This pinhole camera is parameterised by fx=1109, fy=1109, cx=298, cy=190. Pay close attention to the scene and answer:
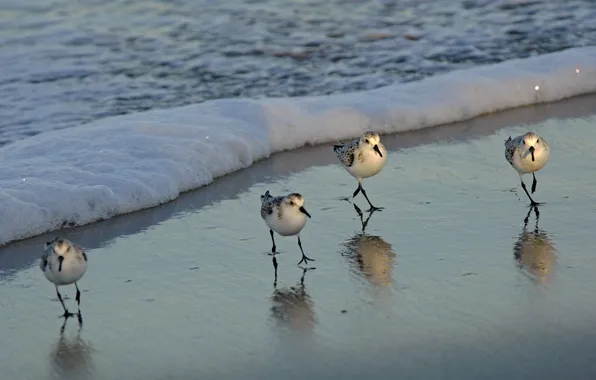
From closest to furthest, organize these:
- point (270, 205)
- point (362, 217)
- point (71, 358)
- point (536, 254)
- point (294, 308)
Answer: point (71, 358) < point (294, 308) < point (536, 254) < point (270, 205) < point (362, 217)

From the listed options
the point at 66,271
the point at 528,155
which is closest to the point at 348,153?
the point at 528,155

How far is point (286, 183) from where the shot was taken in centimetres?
907

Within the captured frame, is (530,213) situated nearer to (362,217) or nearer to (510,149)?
(510,149)

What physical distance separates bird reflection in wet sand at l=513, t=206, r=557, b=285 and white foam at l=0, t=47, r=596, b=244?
2.94 m

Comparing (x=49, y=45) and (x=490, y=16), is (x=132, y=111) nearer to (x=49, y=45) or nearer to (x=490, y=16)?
(x=49, y=45)

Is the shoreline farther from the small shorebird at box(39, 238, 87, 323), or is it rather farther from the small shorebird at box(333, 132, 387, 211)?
the small shorebird at box(39, 238, 87, 323)

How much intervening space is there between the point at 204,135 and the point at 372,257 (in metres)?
3.27

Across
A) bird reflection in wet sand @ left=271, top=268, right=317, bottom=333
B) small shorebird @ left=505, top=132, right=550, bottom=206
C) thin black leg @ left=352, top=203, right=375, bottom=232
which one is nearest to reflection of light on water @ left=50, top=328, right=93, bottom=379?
bird reflection in wet sand @ left=271, top=268, right=317, bottom=333

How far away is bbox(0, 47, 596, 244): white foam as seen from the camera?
8.54m

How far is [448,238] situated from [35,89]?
261 inches

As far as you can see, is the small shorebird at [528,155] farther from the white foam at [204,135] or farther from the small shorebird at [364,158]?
the white foam at [204,135]

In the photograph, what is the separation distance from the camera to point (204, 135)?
10047 millimetres

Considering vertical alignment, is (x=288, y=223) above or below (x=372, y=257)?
above

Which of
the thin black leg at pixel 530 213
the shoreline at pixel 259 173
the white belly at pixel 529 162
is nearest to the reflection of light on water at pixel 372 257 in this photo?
the thin black leg at pixel 530 213
